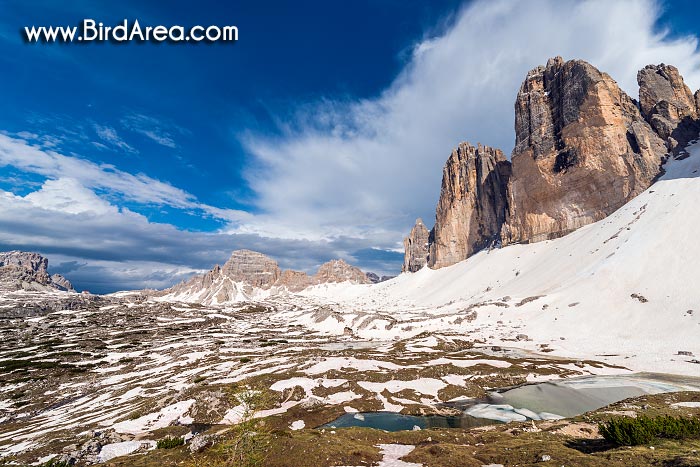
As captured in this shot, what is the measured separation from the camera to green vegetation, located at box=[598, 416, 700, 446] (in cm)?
1961

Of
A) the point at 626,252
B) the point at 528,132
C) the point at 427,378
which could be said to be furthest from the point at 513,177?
the point at 427,378

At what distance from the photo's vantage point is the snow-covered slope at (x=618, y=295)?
6644 centimetres

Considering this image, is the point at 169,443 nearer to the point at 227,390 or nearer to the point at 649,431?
the point at 227,390

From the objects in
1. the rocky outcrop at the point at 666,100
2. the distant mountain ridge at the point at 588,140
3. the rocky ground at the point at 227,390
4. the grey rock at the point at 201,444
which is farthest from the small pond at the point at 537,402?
the rocky outcrop at the point at 666,100

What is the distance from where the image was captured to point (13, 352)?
11200cm

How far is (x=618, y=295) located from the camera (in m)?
86.1

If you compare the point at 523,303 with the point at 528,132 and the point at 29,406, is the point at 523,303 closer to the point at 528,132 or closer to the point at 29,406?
the point at 528,132

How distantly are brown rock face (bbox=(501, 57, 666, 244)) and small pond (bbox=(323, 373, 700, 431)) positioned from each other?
409ft

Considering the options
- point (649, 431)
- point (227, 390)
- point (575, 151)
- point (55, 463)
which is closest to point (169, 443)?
point (55, 463)

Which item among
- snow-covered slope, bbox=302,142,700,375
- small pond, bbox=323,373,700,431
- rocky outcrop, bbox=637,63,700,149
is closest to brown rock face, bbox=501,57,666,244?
rocky outcrop, bbox=637,63,700,149

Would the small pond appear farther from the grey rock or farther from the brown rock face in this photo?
the brown rock face

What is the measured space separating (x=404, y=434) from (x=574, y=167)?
162750 millimetres

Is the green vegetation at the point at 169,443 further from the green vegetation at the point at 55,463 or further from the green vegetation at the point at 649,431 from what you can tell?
the green vegetation at the point at 649,431

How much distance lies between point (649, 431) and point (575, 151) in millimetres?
160791
